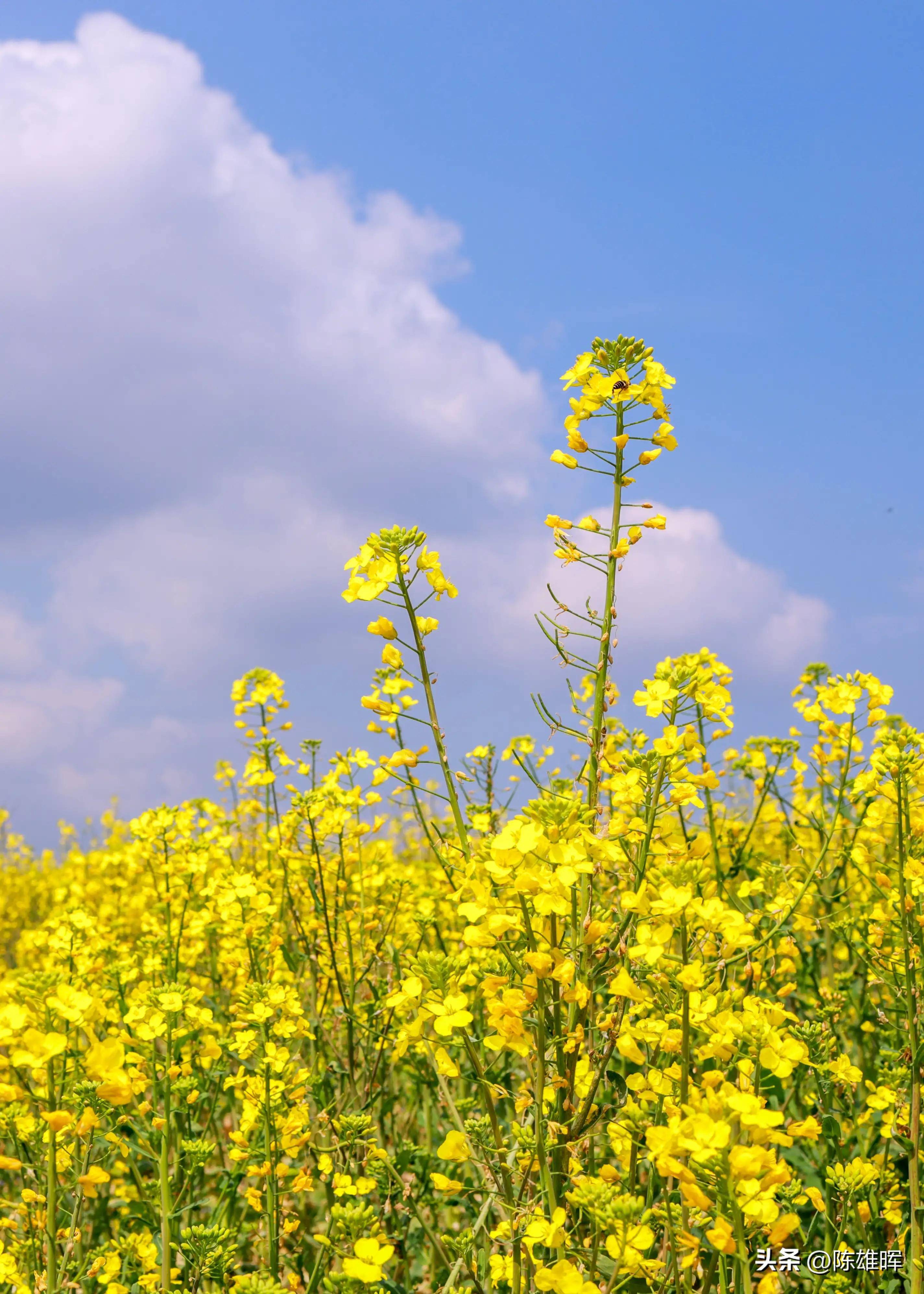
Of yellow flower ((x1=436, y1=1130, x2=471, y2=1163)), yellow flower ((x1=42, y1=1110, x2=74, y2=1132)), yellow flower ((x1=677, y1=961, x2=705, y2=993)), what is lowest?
yellow flower ((x1=436, y1=1130, x2=471, y2=1163))

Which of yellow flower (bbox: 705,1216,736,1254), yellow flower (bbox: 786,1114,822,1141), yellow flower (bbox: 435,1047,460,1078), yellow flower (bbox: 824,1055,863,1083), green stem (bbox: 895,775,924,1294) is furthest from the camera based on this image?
yellow flower (bbox: 824,1055,863,1083)

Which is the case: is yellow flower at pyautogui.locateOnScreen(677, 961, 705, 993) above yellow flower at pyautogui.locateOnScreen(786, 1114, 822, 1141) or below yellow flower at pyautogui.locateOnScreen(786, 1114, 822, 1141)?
above

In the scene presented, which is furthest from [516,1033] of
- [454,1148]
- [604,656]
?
[604,656]

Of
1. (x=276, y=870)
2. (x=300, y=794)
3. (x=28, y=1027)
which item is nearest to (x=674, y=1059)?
(x=28, y=1027)

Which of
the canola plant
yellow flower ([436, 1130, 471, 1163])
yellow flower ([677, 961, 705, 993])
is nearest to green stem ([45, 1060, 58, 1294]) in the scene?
the canola plant

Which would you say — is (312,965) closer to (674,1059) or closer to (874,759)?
(674,1059)

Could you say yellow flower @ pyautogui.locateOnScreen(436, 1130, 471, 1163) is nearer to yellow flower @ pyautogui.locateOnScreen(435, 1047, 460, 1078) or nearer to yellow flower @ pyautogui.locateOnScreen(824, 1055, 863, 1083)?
yellow flower @ pyautogui.locateOnScreen(435, 1047, 460, 1078)

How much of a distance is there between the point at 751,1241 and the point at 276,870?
3.57 meters

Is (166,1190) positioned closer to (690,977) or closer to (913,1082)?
(690,977)

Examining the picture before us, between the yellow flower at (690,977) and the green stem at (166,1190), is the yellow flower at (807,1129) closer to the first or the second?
the yellow flower at (690,977)

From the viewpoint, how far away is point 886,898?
133 inches

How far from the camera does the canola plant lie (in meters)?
1.93

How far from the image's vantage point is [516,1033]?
1.98 metres

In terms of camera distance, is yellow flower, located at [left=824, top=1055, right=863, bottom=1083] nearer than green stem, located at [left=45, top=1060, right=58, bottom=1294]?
No
